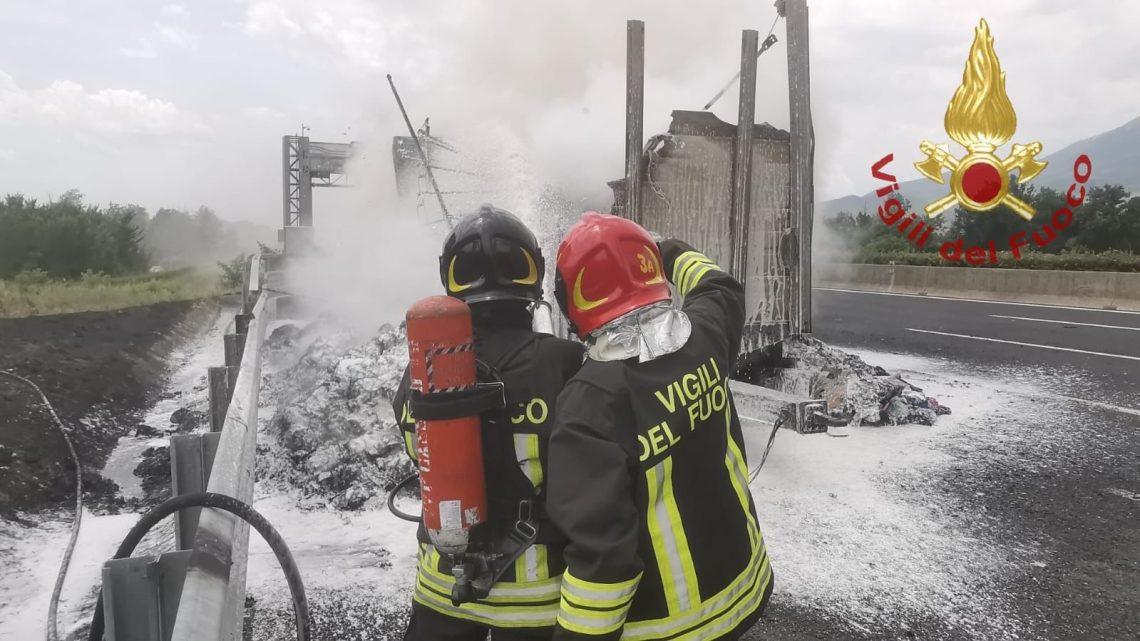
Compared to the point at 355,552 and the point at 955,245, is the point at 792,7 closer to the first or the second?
the point at 355,552

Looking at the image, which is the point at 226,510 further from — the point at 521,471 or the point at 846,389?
the point at 846,389

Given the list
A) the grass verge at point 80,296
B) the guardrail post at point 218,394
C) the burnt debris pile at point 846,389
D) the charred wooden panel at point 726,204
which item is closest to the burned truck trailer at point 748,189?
the charred wooden panel at point 726,204

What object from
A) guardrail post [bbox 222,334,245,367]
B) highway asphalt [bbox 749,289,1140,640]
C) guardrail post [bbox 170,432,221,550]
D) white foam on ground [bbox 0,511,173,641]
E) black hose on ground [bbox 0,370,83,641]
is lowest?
white foam on ground [bbox 0,511,173,641]

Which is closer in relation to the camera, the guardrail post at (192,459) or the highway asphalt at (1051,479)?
the guardrail post at (192,459)

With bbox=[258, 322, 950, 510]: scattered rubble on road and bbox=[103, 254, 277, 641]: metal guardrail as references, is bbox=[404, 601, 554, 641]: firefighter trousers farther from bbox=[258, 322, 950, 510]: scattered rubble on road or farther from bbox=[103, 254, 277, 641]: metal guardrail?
bbox=[258, 322, 950, 510]: scattered rubble on road

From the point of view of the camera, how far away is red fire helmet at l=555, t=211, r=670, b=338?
166 centimetres

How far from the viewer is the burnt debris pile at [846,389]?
6.06m

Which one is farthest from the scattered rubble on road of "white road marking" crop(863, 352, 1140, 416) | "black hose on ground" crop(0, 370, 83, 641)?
"black hose on ground" crop(0, 370, 83, 641)

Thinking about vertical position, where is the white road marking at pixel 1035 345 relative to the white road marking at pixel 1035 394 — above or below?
above

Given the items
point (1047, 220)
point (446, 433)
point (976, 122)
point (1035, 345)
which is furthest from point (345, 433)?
point (1047, 220)

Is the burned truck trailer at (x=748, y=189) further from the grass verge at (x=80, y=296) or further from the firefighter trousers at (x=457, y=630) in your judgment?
the grass verge at (x=80, y=296)

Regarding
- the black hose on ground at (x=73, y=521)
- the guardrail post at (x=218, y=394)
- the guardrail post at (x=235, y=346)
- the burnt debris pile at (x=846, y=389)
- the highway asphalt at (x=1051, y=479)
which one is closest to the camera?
the highway asphalt at (x=1051, y=479)

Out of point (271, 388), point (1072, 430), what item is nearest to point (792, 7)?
point (1072, 430)

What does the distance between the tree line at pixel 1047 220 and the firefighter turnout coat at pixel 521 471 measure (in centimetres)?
1467
